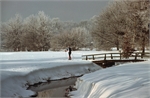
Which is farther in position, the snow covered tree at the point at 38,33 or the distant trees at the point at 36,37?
the distant trees at the point at 36,37

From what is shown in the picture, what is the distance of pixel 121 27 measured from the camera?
130ft

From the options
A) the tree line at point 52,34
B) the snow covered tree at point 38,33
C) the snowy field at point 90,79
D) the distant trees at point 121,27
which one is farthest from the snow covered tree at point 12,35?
the snowy field at point 90,79

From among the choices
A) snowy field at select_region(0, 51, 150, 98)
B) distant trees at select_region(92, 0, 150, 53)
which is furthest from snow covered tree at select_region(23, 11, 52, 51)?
snowy field at select_region(0, 51, 150, 98)

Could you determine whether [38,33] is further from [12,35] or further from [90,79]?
[90,79]

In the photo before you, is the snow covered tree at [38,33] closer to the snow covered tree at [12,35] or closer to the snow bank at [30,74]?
the snow covered tree at [12,35]

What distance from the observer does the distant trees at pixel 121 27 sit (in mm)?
29734

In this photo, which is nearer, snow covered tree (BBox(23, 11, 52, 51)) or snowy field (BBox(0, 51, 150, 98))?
snowy field (BBox(0, 51, 150, 98))

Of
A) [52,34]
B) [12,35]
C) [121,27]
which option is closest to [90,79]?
[121,27]

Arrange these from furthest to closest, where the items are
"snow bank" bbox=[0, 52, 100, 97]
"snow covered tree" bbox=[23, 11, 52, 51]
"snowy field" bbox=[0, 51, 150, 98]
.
A: "snow covered tree" bbox=[23, 11, 52, 51] < "snow bank" bbox=[0, 52, 100, 97] < "snowy field" bbox=[0, 51, 150, 98]

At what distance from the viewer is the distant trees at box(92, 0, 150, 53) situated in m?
29.7

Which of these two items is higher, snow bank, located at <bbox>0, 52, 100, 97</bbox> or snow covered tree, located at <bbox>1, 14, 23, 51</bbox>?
snow covered tree, located at <bbox>1, 14, 23, 51</bbox>

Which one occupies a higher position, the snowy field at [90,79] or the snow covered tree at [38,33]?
the snow covered tree at [38,33]

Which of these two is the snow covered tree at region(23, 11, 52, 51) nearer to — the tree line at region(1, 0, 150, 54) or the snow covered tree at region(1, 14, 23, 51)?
the tree line at region(1, 0, 150, 54)

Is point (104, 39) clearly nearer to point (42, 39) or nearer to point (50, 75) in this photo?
point (42, 39)
